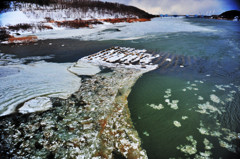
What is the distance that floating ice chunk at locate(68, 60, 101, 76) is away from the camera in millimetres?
5738

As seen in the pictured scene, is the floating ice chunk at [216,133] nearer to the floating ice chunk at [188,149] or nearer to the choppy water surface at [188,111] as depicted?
the choppy water surface at [188,111]

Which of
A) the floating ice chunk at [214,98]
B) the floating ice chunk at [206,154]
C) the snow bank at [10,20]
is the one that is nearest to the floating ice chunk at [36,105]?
the floating ice chunk at [206,154]

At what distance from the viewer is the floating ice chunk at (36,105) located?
10.9ft

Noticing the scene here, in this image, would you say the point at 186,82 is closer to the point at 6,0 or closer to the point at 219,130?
the point at 219,130

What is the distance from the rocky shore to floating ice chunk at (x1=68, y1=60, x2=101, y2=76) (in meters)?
1.83

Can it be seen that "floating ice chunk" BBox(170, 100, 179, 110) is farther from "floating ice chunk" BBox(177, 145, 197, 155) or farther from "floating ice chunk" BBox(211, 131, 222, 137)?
"floating ice chunk" BBox(177, 145, 197, 155)

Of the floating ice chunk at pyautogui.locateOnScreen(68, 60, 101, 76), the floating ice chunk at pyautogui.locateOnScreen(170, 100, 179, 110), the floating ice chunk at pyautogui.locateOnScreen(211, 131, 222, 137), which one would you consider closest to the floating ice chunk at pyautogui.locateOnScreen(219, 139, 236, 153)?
the floating ice chunk at pyautogui.locateOnScreen(211, 131, 222, 137)

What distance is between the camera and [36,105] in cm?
351

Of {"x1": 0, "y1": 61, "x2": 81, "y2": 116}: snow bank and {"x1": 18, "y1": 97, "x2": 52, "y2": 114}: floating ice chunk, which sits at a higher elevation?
{"x1": 0, "y1": 61, "x2": 81, "y2": 116}: snow bank

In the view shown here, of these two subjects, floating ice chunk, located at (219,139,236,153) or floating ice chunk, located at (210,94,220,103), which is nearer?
floating ice chunk, located at (219,139,236,153)

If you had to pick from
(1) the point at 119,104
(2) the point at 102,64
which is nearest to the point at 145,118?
(1) the point at 119,104

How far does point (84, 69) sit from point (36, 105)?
2914 millimetres

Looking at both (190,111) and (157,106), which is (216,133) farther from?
(157,106)

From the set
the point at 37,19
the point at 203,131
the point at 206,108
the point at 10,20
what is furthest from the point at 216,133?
the point at 37,19
